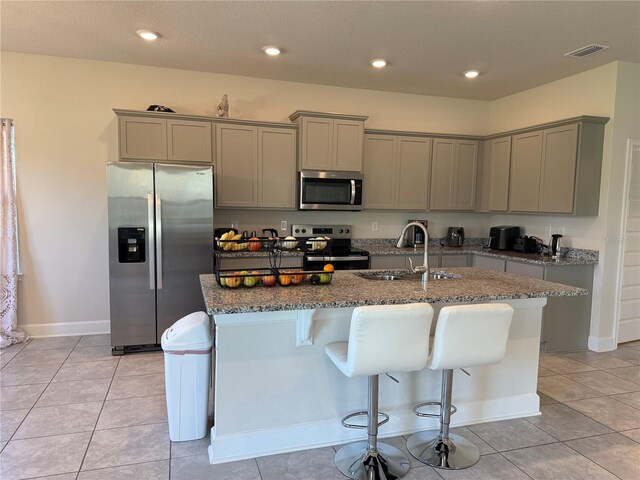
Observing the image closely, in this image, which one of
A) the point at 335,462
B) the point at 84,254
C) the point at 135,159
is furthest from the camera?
the point at 84,254

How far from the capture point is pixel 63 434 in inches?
103

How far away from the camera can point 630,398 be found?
3.30 metres

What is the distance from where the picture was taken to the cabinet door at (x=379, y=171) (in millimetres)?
5048

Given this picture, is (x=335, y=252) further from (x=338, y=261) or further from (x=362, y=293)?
(x=362, y=293)

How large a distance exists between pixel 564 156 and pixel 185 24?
145 inches

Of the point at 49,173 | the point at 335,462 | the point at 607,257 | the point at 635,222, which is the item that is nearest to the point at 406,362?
the point at 335,462

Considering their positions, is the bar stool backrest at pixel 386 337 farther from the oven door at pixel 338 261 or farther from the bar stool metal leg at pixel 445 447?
the oven door at pixel 338 261

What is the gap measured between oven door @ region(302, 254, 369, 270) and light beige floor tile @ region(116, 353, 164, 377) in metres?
1.66

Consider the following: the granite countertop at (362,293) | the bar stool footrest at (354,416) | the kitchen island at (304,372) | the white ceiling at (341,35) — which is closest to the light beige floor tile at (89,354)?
the granite countertop at (362,293)

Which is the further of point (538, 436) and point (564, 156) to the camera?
point (564, 156)

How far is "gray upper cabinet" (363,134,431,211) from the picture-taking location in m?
5.07

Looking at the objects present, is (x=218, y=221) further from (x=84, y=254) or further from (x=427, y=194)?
(x=427, y=194)

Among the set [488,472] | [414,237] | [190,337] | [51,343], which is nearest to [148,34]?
[190,337]

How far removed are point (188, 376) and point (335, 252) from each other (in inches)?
101
